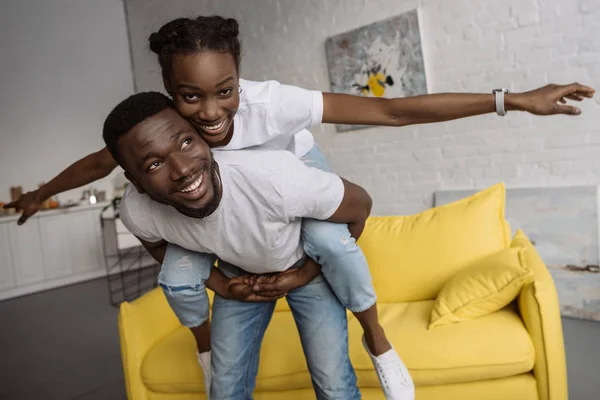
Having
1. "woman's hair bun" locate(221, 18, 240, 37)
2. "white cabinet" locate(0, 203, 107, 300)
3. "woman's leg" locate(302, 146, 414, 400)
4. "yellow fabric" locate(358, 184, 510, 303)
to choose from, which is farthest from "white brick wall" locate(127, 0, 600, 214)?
"white cabinet" locate(0, 203, 107, 300)

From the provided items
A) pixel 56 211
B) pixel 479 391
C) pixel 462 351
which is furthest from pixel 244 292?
pixel 56 211

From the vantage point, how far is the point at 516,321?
1844 mm

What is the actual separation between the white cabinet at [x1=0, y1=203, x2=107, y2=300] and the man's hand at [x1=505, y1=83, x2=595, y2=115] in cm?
530

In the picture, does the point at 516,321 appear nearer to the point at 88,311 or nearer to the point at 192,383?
the point at 192,383

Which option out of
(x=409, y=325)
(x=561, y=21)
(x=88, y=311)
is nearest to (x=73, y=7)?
(x=88, y=311)

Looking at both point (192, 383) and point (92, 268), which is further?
point (92, 268)

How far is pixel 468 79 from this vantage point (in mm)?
3377

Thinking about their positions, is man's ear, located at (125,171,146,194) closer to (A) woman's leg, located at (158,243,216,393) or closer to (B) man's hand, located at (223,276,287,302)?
(A) woman's leg, located at (158,243,216,393)

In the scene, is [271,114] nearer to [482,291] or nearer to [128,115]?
[128,115]

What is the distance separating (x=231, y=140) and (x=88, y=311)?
3.65 meters

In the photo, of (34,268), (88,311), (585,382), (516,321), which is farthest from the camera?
(34,268)

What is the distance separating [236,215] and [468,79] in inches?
101

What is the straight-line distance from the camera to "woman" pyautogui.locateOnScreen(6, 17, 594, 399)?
1266mm

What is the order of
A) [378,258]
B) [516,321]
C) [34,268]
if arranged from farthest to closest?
[34,268]
[378,258]
[516,321]
